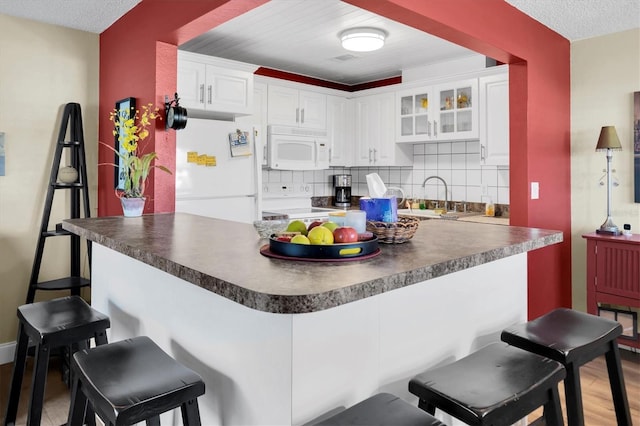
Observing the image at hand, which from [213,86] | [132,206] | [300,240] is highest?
[213,86]

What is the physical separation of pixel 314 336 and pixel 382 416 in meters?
0.24

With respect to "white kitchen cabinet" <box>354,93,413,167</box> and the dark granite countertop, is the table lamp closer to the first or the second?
the dark granite countertop

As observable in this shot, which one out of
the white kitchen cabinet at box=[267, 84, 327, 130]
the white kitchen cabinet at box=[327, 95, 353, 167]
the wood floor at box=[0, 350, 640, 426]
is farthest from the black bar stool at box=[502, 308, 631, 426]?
the white kitchen cabinet at box=[327, 95, 353, 167]

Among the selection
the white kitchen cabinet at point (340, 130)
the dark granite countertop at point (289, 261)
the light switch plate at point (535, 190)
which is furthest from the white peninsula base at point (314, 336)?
the white kitchen cabinet at point (340, 130)

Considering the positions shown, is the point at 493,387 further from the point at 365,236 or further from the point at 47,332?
the point at 47,332

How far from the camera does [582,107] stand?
3.56 m

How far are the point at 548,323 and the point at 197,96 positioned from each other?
2.90m

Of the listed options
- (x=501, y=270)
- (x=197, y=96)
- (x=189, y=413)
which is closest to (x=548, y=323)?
A: (x=501, y=270)

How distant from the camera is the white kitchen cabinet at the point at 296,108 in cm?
446

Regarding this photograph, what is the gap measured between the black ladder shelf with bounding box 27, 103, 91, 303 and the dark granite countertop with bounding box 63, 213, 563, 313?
3.32 feet

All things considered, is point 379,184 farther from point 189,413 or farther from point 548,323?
point 189,413

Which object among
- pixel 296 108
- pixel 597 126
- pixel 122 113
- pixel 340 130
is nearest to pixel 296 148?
pixel 296 108

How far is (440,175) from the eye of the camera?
4.71 metres

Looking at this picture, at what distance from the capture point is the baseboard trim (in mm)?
3117
